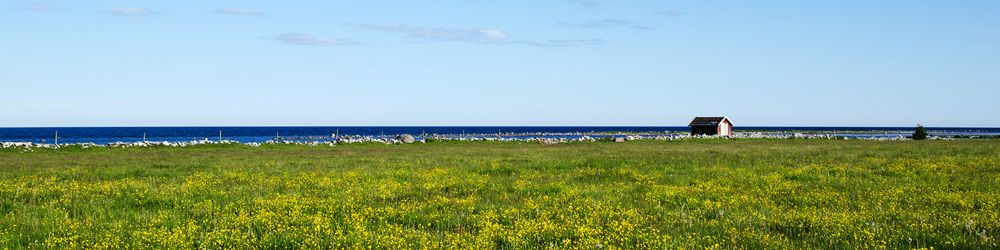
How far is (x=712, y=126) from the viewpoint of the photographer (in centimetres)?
10106

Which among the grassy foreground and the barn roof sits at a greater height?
the barn roof

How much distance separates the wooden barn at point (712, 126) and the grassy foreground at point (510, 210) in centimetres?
7744

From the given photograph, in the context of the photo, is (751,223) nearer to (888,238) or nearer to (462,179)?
(888,238)

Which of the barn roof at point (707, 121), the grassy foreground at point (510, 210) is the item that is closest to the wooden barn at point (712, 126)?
the barn roof at point (707, 121)

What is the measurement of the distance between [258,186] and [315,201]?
4.65 meters

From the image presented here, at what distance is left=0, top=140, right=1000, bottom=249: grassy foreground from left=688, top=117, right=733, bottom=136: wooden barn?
77437mm

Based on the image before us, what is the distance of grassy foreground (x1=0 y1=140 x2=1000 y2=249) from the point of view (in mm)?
10473

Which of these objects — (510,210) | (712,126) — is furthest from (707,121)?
(510,210)

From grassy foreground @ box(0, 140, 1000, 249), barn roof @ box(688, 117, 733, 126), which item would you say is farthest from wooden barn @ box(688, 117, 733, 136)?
grassy foreground @ box(0, 140, 1000, 249)

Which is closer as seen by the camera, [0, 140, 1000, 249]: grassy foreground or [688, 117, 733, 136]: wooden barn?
[0, 140, 1000, 249]: grassy foreground

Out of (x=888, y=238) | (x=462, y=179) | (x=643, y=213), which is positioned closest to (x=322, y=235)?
(x=643, y=213)

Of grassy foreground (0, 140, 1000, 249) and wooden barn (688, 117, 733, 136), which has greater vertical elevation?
wooden barn (688, 117, 733, 136)

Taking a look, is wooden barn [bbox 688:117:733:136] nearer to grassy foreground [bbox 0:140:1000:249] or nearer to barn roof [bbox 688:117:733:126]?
barn roof [bbox 688:117:733:126]

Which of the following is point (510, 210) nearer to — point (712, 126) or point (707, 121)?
point (712, 126)
